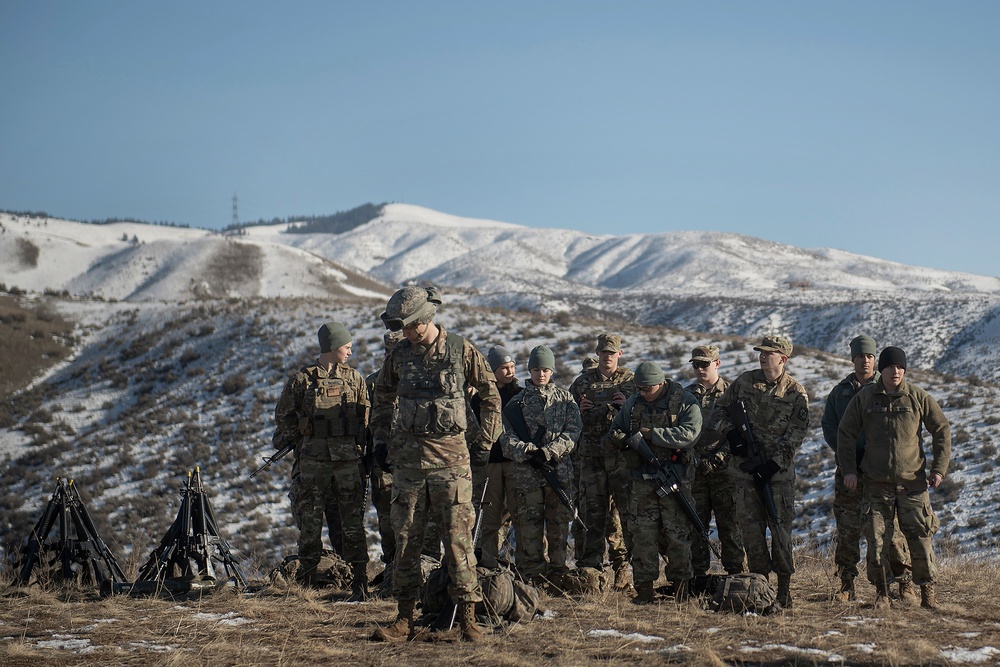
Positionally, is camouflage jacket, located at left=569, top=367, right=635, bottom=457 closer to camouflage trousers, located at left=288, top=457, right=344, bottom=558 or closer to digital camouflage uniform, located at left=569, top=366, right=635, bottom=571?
digital camouflage uniform, located at left=569, top=366, right=635, bottom=571

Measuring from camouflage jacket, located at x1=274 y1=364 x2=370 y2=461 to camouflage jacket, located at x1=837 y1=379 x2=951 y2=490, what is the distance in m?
4.64

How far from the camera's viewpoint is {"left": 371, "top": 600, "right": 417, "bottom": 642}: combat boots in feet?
20.5

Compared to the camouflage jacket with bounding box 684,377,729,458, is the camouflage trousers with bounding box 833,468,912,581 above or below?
below

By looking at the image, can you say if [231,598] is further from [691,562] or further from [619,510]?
[691,562]

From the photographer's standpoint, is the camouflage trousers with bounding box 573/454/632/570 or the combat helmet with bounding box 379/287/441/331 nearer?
the combat helmet with bounding box 379/287/441/331

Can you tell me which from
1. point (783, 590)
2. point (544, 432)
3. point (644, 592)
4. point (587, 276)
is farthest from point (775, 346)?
point (587, 276)

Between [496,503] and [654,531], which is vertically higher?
[496,503]

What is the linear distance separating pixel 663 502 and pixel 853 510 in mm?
2061

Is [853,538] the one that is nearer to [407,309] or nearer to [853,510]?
[853,510]

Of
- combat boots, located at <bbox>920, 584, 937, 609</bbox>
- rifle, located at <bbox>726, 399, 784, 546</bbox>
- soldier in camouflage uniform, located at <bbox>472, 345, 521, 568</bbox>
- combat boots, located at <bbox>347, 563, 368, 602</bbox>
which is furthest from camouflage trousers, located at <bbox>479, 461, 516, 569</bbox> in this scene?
combat boots, located at <bbox>920, 584, 937, 609</bbox>

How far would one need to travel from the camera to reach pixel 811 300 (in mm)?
59344

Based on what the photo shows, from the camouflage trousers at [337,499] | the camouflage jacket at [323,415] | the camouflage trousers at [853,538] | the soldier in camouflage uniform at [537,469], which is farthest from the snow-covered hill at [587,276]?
the camouflage trousers at [337,499]

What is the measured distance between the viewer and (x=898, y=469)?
293 inches

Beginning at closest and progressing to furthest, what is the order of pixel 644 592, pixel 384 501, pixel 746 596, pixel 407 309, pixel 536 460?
1. pixel 407 309
2. pixel 746 596
3. pixel 644 592
4. pixel 536 460
5. pixel 384 501
